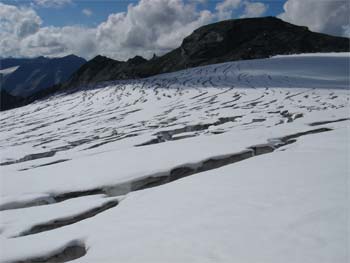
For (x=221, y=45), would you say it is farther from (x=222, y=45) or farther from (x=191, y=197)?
(x=191, y=197)

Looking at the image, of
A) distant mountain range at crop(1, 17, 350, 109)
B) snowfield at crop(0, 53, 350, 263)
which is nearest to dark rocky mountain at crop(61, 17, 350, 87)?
distant mountain range at crop(1, 17, 350, 109)

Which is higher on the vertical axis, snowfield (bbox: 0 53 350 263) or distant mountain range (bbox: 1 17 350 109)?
distant mountain range (bbox: 1 17 350 109)

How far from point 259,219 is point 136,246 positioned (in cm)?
171

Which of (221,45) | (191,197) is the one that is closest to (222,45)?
(221,45)

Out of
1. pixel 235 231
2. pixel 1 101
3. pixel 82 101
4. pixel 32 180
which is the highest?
pixel 1 101

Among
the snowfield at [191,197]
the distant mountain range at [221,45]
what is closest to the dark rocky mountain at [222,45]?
the distant mountain range at [221,45]

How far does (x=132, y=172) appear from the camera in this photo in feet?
26.9

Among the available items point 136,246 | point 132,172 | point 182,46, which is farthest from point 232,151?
point 182,46

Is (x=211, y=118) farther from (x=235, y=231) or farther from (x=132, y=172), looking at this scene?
(x=235, y=231)

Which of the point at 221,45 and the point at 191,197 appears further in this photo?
the point at 221,45

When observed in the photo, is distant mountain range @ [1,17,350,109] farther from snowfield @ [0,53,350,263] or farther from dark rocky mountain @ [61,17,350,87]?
snowfield @ [0,53,350,263]

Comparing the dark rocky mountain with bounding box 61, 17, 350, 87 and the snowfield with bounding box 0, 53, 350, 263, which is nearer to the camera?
the snowfield with bounding box 0, 53, 350, 263

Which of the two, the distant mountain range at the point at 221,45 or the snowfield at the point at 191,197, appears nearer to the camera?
the snowfield at the point at 191,197

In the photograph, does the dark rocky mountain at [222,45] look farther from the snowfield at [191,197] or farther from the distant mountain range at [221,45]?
the snowfield at [191,197]
